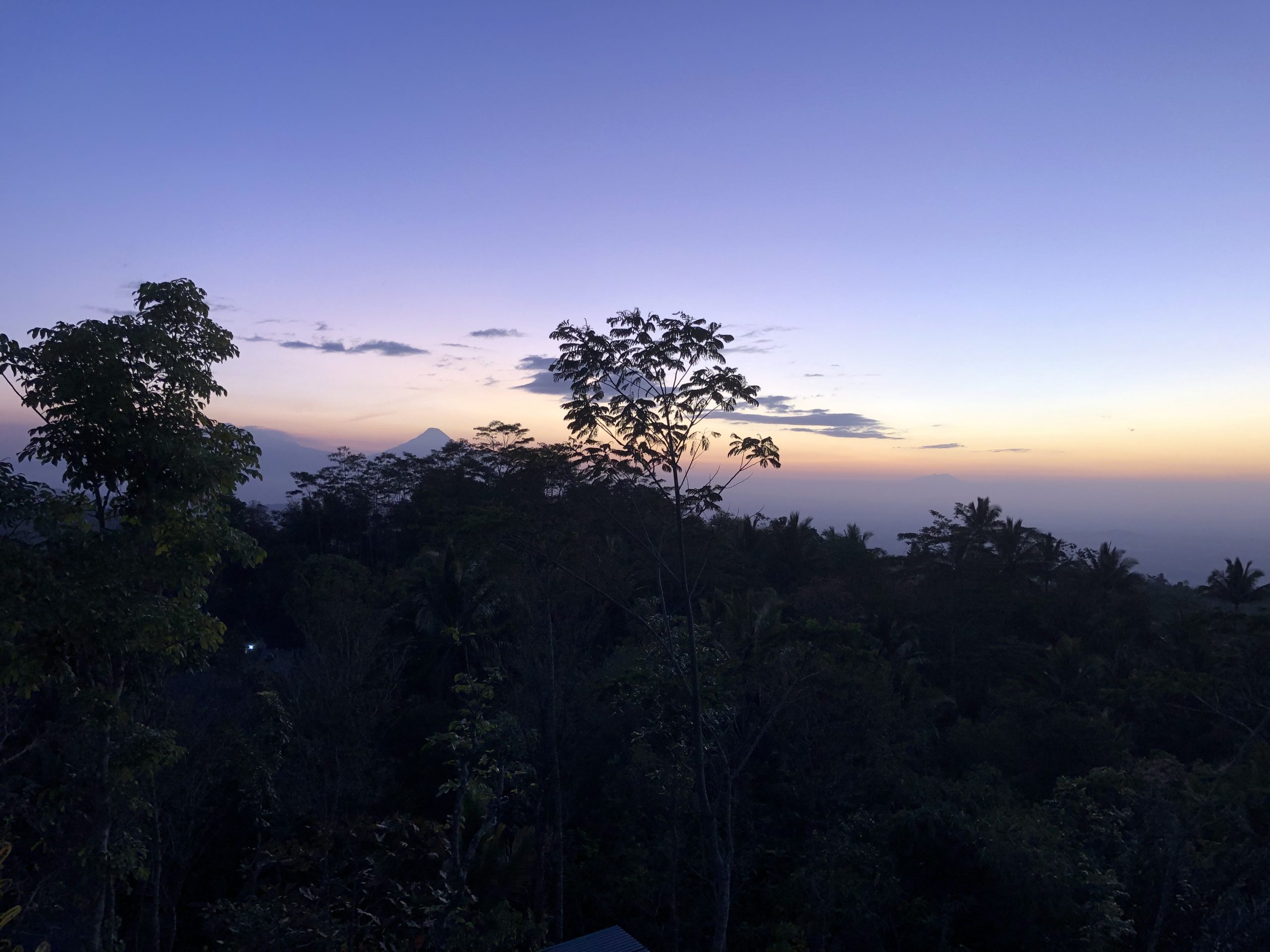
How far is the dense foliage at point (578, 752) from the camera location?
6.07 m

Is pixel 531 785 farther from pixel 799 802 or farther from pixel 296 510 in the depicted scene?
pixel 296 510

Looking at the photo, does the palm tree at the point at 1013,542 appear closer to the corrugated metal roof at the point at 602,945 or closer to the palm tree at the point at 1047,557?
the palm tree at the point at 1047,557

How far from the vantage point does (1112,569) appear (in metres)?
27.5

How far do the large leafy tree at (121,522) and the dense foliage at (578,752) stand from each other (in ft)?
0.12

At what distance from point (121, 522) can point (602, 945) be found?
24.2ft

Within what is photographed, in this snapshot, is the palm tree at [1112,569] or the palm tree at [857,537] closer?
the palm tree at [1112,569]

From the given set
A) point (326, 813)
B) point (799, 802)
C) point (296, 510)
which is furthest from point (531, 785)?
point (296, 510)

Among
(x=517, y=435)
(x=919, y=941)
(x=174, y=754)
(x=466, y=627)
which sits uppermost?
(x=517, y=435)

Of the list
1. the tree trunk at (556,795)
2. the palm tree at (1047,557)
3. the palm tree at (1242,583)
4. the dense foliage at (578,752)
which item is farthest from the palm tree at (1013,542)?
the tree trunk at (556,795)

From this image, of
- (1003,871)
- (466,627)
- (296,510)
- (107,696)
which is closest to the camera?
(107,696)

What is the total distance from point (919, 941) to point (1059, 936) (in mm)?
1932

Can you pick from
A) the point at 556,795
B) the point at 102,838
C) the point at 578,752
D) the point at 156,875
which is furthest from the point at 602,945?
the point at 156,875

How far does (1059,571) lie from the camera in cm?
2838

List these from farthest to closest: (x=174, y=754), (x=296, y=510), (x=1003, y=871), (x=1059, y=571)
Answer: (x=296, y=510) → (x=1059, y=571) → (x=1003, y=871) → (x=174, y=754)
